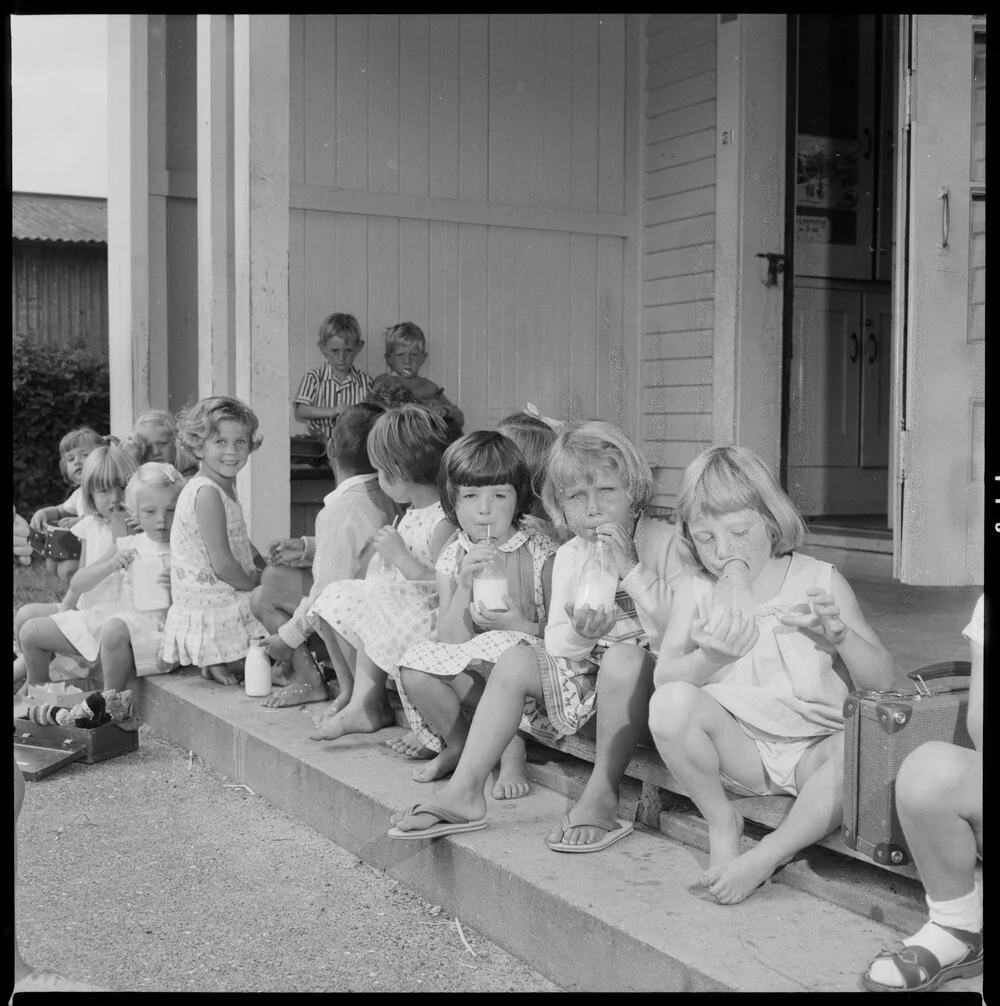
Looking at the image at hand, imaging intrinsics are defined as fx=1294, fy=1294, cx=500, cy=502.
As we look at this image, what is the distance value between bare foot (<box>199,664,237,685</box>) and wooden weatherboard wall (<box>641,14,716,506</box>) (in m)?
3.40

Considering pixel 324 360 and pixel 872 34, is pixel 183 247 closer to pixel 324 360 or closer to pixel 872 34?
pixel 324 360

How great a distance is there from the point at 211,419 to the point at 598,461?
2146 millimetres

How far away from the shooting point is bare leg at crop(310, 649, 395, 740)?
385 centimetres

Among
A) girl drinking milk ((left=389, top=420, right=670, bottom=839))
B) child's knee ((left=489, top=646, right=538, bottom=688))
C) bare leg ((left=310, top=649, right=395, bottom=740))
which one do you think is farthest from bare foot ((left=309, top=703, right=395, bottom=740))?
child's knee ((left=489, top=646, right=538, bottom=688))

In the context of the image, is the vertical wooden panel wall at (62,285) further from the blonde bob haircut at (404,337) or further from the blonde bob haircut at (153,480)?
the blonde bob haircut at (153,480)

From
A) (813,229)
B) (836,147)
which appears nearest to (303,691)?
(813,229)

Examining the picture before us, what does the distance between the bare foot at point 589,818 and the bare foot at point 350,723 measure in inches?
44.5

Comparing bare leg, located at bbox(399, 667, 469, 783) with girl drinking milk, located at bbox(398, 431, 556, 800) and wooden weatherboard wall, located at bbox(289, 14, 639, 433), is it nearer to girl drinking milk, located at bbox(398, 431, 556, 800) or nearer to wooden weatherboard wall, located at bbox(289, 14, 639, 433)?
girl drinking milk, located at bbox(398, 431, 556, 800)

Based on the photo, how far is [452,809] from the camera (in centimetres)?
291

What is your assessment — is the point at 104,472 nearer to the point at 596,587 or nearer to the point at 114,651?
the point at 114,651

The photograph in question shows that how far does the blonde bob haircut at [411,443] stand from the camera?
3873 millimetres

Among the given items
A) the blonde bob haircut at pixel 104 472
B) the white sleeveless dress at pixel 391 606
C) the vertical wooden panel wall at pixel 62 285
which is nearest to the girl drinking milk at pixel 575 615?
the white sleeveless dress at pixel 391 606

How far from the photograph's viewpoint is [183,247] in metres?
7.55

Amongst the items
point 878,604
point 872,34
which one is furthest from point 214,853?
point 872,34
